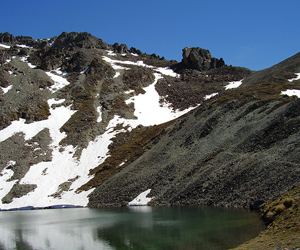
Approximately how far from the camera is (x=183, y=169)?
51.0m

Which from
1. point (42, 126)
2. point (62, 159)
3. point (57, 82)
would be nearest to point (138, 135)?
point (62, 159)

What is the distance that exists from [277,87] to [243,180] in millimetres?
51166

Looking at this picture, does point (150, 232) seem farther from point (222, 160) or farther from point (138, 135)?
point (138, 135)

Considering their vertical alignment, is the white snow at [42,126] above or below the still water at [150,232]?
above

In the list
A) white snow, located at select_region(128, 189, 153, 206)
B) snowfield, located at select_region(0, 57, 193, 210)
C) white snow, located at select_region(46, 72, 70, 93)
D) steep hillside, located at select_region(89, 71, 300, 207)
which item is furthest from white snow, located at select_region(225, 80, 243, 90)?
white snow, located at select_region(128, 189, 153, 206)

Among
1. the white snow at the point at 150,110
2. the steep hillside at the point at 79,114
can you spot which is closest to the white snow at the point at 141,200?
the steep hillside at the point at 79,114

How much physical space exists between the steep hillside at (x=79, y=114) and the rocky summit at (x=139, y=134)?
39 cm

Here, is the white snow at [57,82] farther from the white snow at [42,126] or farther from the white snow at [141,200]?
the white snow at [141,200]

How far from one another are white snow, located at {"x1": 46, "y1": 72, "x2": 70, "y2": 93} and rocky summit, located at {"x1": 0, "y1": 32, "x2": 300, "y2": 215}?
1.44 feet

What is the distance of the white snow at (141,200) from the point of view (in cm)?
→ 4938

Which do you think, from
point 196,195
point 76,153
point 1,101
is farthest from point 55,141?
point 196,195

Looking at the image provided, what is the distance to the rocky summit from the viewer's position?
139 ft

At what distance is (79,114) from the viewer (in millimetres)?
103562

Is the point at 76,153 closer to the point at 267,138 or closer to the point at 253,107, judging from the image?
the point at 253,107
